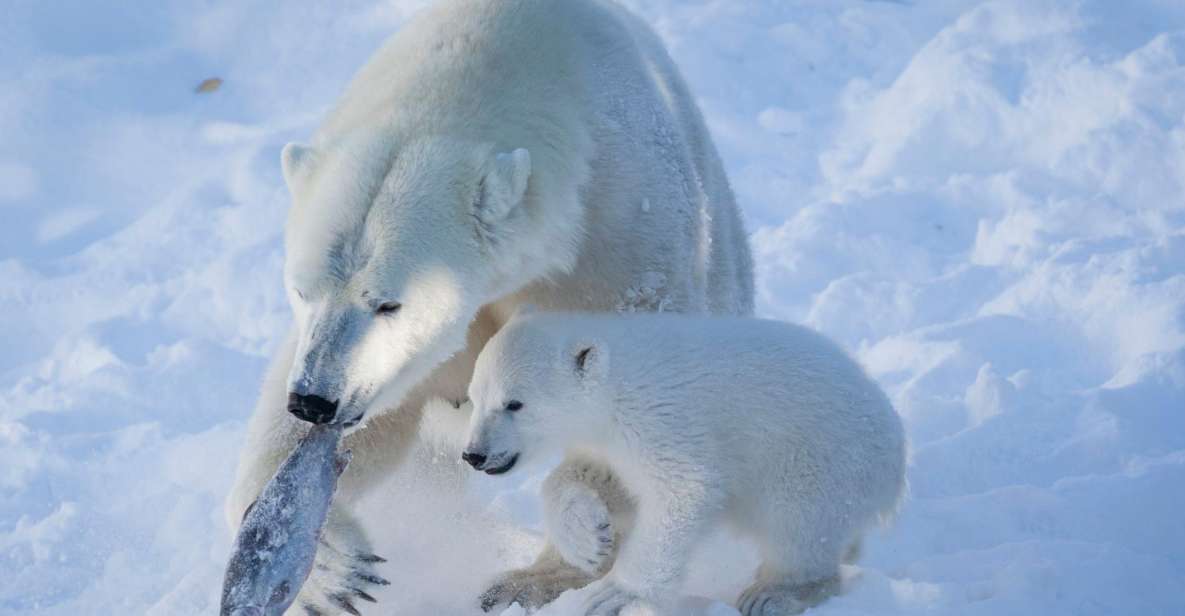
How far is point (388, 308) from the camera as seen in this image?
278cm

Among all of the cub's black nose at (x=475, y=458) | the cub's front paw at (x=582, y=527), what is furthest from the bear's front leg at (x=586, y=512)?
the cub's black nose at (x=475, y=458)

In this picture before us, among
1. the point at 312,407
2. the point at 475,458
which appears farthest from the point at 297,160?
the point at 475,458

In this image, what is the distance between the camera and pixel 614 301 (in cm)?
340

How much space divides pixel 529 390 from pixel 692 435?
1.28 feet

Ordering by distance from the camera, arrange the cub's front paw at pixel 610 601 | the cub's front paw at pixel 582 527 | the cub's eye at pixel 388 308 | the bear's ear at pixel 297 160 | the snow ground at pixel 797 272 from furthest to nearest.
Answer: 1. the snow ground at pixel 797 272
2. the cub's front paw at pixel 582 527
3. the cub's front paw at pixel 610 601
4. the bear's ear at pixel 297 160
5. the cub's eye at pixel 388 308

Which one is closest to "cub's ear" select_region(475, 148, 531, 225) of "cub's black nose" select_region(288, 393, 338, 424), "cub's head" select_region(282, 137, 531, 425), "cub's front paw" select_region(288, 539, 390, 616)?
"cub's head" select_region(282, 137, 531, 425)

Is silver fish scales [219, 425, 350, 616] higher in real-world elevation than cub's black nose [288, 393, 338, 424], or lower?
lower

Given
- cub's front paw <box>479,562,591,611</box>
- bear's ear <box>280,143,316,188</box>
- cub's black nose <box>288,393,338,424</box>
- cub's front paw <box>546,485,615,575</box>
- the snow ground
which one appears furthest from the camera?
the snow ground

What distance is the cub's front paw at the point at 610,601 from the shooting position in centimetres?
312

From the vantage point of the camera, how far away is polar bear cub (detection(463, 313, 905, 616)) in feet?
10.3

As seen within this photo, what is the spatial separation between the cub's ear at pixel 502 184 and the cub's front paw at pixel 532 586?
1.07 m

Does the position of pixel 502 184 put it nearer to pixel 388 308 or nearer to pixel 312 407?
pixel 388 308

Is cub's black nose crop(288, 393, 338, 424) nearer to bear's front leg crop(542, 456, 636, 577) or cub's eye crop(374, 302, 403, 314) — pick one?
cub's eye crop(374, 302, 403, 314)

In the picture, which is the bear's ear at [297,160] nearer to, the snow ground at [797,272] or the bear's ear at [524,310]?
the bear's ear at [524,310]
